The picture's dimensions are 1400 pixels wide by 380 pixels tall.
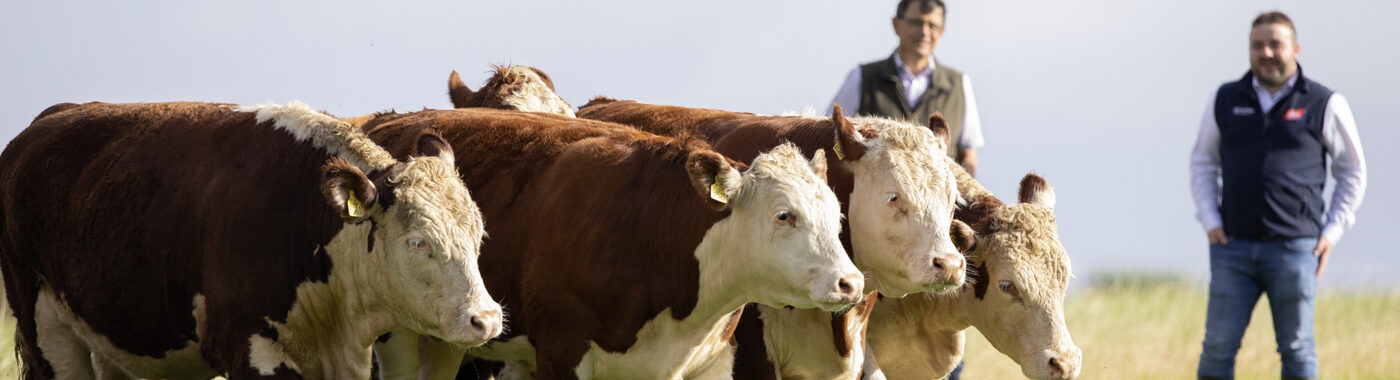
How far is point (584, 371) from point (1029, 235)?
2524 mm

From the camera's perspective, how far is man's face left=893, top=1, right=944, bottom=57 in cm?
1155

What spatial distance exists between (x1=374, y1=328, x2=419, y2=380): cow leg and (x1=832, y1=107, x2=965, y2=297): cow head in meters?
2.10

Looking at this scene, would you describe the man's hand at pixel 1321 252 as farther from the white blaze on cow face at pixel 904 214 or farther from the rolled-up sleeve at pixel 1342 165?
the white blaze on cow face at pixel 904 214

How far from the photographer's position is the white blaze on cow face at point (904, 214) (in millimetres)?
7926

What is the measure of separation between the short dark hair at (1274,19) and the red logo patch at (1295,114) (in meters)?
0.56

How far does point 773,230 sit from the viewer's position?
25.1 feet

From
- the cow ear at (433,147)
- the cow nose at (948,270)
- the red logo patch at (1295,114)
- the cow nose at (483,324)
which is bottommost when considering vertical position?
the red logo patch at (1295,114)

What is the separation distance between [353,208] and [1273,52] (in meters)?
6.03

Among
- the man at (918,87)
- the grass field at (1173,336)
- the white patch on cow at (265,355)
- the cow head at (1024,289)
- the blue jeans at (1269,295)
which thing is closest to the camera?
the white patch on cow at (265,355)

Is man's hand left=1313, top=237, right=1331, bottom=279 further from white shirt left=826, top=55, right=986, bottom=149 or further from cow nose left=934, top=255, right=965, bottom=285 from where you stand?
cow nose left=934, top=255, right=965, bottom=285

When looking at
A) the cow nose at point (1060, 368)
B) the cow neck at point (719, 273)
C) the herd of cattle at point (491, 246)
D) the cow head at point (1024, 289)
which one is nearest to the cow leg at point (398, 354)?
the herd of cattle at point (491, 246)

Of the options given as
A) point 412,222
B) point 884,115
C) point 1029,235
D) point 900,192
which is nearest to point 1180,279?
point 884,115

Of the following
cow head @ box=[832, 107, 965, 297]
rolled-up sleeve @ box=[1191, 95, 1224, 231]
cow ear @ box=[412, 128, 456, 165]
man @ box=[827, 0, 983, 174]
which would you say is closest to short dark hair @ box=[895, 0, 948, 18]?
man @ box=[827, 0, 983, 174]

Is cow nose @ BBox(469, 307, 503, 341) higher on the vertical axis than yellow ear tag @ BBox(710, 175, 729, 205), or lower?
lower
